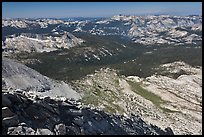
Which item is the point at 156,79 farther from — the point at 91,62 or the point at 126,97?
the point at 91,62

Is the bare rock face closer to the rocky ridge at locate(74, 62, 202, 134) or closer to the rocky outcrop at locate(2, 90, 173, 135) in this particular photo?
the rocky ridge at locate(74, 62, 202, 134)

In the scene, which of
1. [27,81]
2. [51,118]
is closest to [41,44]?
[27,81]

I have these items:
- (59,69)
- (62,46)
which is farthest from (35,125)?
(62,46)

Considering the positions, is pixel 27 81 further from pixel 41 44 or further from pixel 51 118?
pixel 41 44

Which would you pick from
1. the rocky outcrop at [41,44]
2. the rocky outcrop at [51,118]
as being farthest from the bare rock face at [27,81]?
the rocky outcrop at [41,44]

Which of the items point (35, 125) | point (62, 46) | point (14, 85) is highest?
point (35, 125)

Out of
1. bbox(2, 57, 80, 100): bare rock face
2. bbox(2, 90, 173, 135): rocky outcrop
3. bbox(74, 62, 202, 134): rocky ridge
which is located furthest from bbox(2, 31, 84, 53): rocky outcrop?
bbox(2, 90, 173, 135): rocky outcrop
